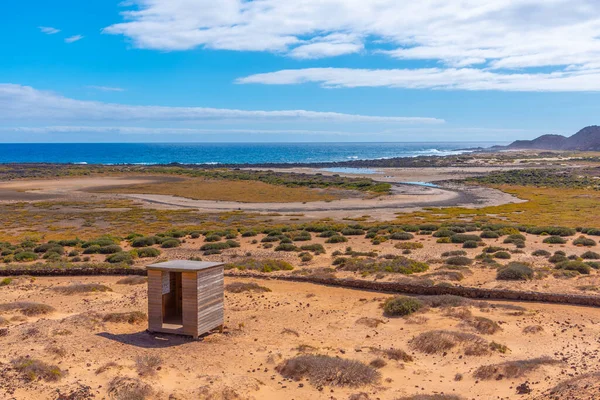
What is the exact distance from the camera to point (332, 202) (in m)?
63.5

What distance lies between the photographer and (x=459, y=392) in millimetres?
12023

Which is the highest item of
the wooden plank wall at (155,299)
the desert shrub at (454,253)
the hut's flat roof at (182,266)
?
the hut's flat roof at (182,266)

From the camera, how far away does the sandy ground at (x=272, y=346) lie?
1226 centimetres

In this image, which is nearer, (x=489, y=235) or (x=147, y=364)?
(x=147, y=364)

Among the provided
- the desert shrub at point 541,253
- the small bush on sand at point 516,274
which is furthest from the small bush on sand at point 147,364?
the desert shrub at point 541,253

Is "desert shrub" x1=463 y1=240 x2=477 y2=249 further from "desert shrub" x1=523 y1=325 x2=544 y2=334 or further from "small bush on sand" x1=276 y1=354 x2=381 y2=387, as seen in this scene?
"small bush on sand" x1=276 y1=354 x2=381 y2=387

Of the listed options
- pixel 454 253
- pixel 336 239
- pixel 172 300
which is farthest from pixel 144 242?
pixel 454 253

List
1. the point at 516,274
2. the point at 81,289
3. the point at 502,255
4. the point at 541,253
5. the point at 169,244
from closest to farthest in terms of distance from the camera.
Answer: the point at 81,289 → the point at 516,274 → the point at 502,255 → the point at 541,253 → the point at 169,244

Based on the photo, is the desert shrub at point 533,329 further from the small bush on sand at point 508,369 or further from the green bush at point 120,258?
the green bush at point 120,258

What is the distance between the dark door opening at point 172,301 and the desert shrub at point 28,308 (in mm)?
4430

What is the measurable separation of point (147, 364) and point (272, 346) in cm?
346

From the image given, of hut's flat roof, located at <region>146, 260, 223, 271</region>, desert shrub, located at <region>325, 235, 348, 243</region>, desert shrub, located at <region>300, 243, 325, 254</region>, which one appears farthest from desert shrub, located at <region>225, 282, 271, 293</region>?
desert shrub, located at <region>325, 235, 348, 243</region>

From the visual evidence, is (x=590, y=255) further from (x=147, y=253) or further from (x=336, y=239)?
(x=147, y=253)

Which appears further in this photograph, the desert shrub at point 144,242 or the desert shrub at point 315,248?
the desert shrub at point 144,242
